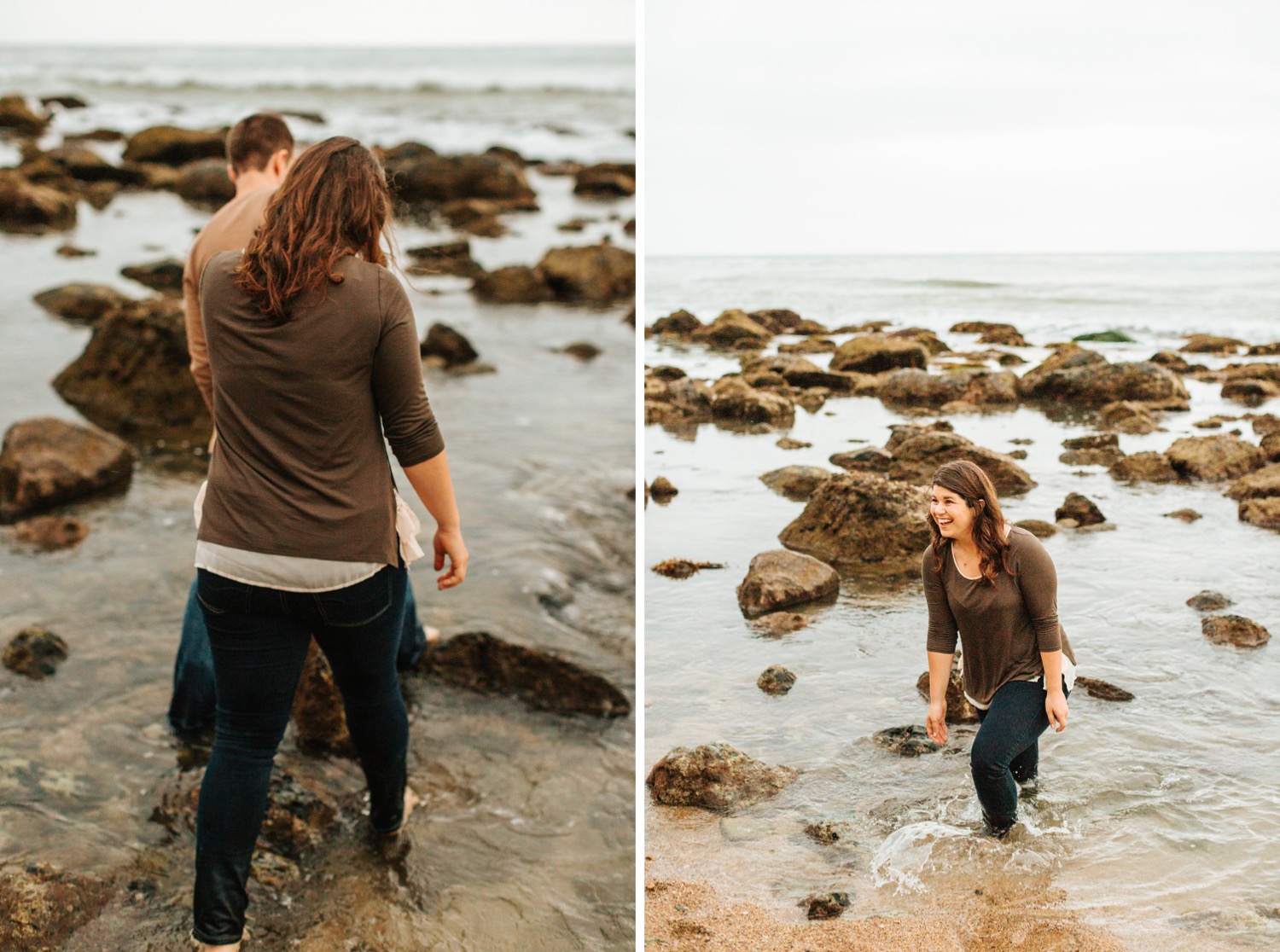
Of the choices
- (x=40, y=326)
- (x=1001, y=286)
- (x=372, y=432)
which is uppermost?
(x=372, y=432)

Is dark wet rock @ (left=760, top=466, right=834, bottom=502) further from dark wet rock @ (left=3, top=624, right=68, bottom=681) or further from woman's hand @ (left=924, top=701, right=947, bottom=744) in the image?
dark wet rock @ (left=3, top=624, right=68, bottom=681)

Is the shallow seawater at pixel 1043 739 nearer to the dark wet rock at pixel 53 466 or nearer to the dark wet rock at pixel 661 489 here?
the dark wet rock at pixel 661 489

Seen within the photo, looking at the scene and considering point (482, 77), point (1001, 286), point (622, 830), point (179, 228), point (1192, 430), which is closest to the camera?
point (622, 830)

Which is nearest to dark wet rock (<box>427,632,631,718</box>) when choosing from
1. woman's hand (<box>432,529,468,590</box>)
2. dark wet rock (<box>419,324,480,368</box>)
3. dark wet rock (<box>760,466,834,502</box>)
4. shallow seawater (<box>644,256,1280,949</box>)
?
shallow seawater (<box>644,256,1280,949</box>)

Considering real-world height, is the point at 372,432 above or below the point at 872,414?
above

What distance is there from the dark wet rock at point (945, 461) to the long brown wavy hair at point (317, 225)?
4.97m

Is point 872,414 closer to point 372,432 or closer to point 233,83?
point 372,432

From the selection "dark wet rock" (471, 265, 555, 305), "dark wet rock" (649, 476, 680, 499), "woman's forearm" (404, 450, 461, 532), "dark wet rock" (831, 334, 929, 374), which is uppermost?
"woman's forearm" (404, 450, 461, 532)

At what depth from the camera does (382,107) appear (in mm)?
38688

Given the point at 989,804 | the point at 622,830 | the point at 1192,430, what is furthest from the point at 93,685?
the point at 1192,430

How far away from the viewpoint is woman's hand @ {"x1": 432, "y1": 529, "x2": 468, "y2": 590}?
2.75 metres

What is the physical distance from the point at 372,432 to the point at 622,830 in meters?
1.48

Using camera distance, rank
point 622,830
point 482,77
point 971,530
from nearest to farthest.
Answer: point 971,530, point 622,830, point 482,77

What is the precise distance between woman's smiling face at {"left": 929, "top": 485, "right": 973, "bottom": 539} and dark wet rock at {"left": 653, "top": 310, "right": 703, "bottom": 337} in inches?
467
